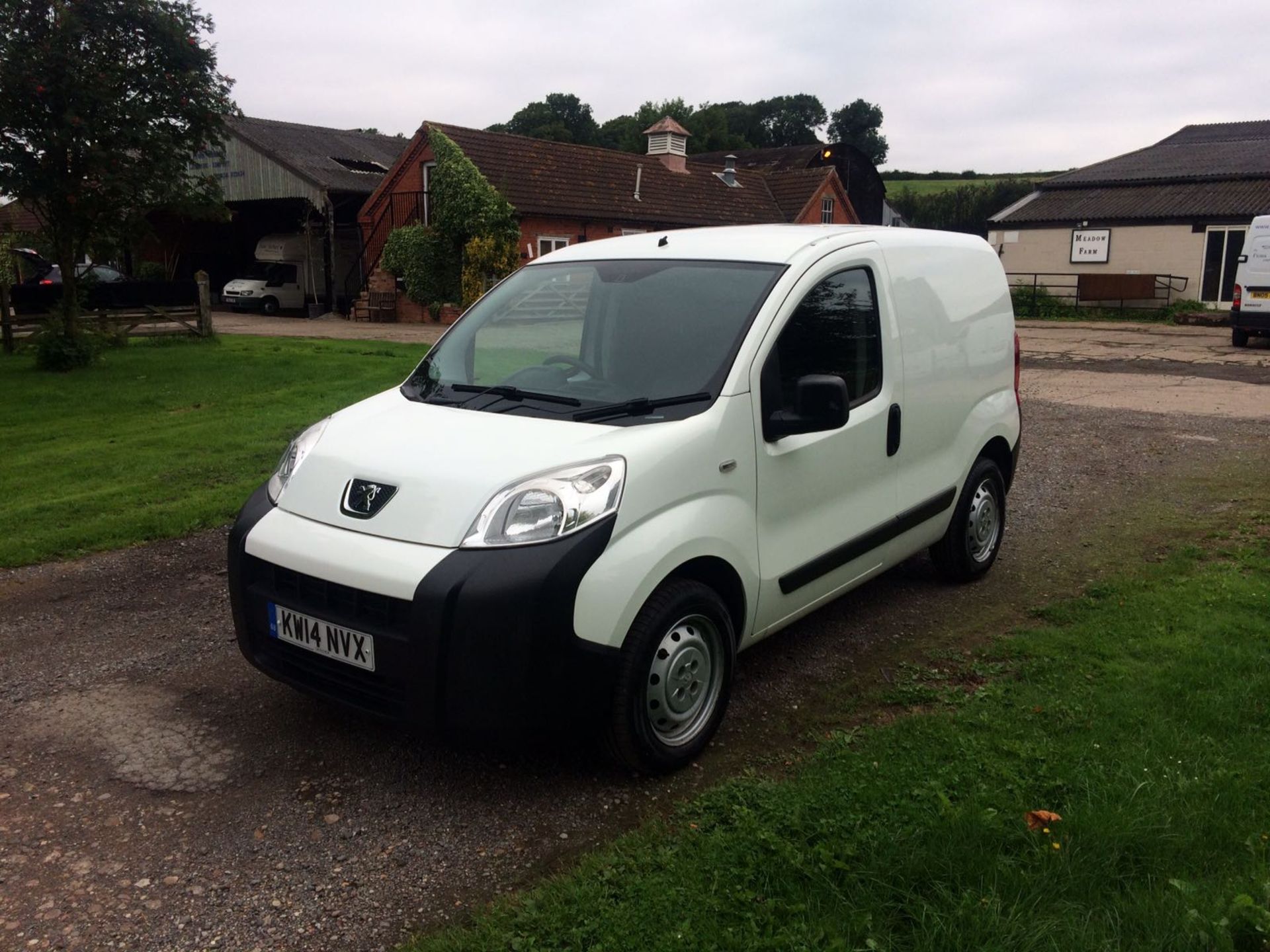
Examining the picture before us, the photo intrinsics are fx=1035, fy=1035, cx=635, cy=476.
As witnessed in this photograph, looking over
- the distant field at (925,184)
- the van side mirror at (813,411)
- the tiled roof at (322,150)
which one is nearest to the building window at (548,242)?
the tiled roof at (322,150)

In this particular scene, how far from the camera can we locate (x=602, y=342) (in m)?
4.38

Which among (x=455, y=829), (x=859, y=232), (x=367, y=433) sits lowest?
(x=455, y=829)

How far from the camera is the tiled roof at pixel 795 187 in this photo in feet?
132

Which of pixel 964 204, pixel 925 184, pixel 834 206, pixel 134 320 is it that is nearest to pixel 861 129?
pixel 925 184

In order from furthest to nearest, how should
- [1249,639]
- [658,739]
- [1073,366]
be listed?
[1073,366] < [1249,639] < [658,739]

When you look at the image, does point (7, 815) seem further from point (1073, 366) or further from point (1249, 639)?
point (1073, 366)

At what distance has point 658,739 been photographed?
363cm

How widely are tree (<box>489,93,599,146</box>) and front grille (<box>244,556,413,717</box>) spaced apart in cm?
7265

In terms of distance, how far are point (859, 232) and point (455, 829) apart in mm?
3210

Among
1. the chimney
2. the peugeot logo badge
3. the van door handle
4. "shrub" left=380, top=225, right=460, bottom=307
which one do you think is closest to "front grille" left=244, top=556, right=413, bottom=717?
the peugeot logo badge

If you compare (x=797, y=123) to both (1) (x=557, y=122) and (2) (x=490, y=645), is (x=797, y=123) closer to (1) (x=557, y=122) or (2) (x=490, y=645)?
(1) (x=557, y=122)

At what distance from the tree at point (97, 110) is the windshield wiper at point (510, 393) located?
1267 cm

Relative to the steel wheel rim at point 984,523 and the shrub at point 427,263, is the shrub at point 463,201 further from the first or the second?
the steel wheel rim at point 984,523

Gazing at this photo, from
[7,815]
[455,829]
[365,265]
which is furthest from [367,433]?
[365,265]
